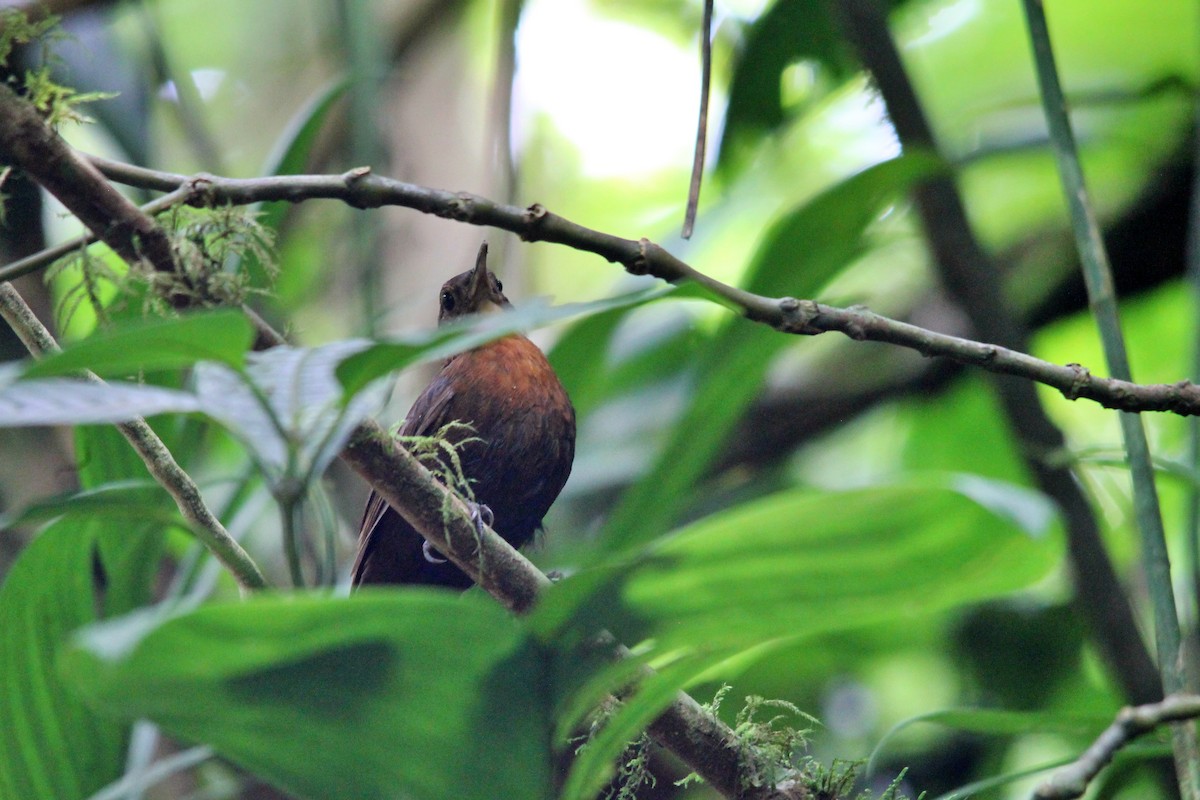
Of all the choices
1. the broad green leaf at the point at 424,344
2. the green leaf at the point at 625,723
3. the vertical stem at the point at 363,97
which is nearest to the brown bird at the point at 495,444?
the vertical stem at the point at 363,97

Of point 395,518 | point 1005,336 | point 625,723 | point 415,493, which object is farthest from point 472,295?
point 625,723

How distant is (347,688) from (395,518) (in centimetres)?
106

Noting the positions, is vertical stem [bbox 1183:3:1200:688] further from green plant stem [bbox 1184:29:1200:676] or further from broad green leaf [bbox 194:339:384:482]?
broad green leaf [bbox 194:339:384:482]

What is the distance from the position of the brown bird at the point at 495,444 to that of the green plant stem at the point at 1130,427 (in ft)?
3.03

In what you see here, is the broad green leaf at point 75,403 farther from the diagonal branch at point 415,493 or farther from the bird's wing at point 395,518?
the bird's wing at point 395,518

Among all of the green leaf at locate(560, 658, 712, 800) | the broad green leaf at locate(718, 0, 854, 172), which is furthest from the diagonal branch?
the broad green leaf at locate(718, 0, 854, 172)

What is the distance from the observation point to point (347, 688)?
28.0 inches

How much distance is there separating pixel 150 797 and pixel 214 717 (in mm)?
1757

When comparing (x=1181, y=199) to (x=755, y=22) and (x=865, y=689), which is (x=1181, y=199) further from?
(x=865, y=689)

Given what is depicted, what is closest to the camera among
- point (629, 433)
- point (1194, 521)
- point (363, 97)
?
point (1194, 521)

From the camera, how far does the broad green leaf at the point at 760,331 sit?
1733 mm

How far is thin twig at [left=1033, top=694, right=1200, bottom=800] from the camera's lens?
677 mm

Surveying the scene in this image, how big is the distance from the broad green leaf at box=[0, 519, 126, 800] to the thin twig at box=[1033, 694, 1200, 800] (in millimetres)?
1289

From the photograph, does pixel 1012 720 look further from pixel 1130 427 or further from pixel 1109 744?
pixel 1109 744
